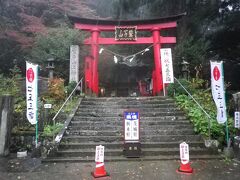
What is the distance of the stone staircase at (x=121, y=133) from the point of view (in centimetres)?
950

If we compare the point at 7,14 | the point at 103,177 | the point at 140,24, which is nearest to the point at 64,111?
the point at 103,177

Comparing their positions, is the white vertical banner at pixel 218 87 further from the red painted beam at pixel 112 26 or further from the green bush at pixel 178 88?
the red painted beam at pixel 112 26

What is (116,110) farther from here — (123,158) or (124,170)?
(124,170)

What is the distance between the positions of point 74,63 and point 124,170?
9.55 m

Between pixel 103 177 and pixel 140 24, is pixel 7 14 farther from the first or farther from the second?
pixel 103 177

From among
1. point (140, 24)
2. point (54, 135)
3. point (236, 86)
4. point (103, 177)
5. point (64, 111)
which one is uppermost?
point (140, 24)

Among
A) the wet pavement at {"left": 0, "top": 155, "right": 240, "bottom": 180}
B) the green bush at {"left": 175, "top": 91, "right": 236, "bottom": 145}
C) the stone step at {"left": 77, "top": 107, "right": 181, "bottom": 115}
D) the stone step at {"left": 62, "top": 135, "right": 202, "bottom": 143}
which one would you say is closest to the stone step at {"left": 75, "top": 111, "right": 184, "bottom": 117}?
the stone step at {"left": 77, "top": 107, "right": 181, "bottom": 115}

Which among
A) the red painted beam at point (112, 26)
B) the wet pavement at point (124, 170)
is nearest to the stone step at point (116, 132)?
the wet pavement at point (124, 170)

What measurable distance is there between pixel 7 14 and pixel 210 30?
46.4 feet

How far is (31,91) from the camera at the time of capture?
32.7 feet

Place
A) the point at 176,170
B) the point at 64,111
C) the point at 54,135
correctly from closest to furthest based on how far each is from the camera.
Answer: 1. the point at 176,170
2. the point at 54,135
3. the point at 64,111

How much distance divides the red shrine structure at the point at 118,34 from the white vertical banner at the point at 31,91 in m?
6.90

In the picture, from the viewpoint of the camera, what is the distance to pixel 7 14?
59.8 feet

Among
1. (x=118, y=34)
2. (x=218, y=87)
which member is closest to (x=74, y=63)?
(x=118, y=34)
